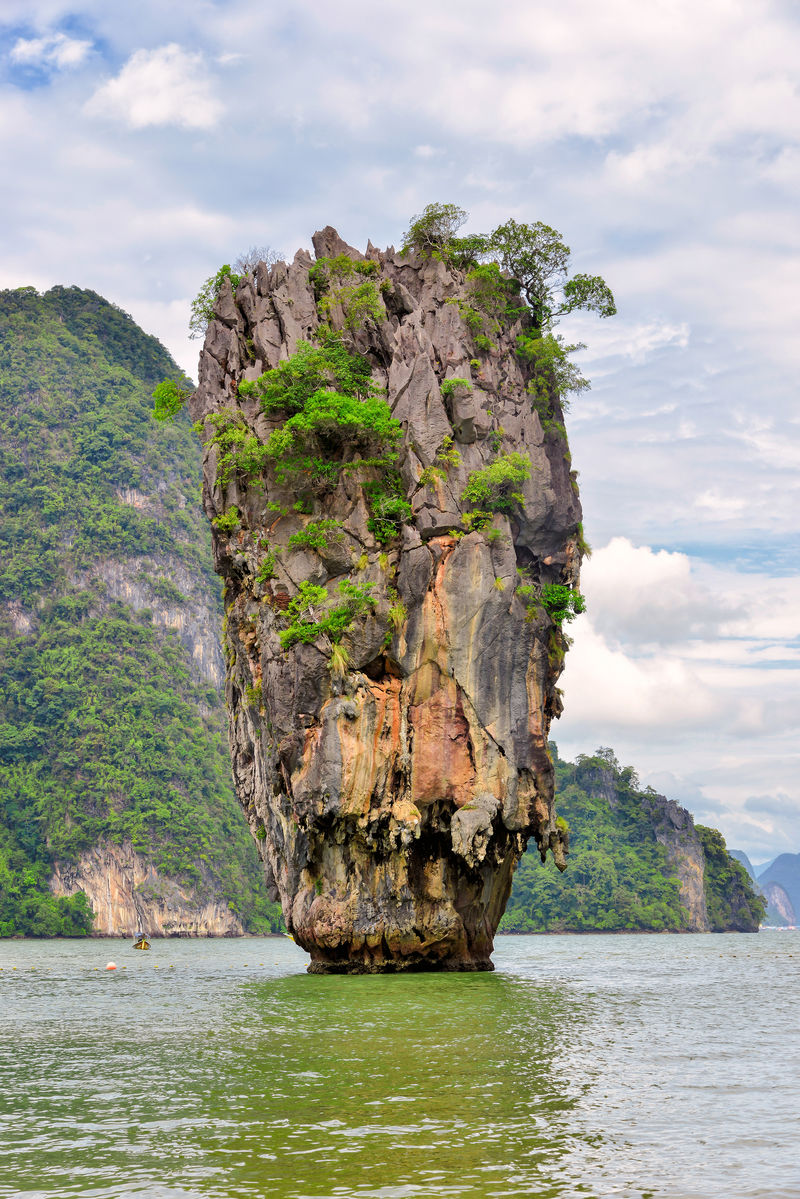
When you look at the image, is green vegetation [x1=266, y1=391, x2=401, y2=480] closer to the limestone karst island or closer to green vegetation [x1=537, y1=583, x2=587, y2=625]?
the limestone karst island

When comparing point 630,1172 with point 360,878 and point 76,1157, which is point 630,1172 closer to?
point 76,1157

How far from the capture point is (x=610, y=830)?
11612 centimetres

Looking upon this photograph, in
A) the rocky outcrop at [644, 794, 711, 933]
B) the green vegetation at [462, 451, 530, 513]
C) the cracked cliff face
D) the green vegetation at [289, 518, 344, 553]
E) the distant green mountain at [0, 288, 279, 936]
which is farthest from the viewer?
the rocky outcrop at [644, 794, 711, 933]

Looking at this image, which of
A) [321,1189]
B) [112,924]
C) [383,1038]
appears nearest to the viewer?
[321,1189]

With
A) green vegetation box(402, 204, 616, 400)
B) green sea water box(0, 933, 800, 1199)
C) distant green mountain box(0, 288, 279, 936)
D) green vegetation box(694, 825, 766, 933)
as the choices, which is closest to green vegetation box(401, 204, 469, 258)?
green vegetation box(402, 204, 616, 400)

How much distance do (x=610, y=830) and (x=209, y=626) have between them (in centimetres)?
5441

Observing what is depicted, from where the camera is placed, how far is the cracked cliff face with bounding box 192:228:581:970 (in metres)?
29.5

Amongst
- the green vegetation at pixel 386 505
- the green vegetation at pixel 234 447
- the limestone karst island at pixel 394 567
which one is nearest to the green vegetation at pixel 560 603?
the limestone karst island at pixel 394 567

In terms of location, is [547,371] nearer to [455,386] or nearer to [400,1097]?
[455,386]

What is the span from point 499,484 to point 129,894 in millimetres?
77335

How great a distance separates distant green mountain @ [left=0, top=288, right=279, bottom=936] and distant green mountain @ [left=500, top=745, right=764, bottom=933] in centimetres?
2855

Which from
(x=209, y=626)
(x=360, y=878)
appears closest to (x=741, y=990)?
(x=360, y=878)

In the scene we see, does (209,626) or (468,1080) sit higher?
(209,626)

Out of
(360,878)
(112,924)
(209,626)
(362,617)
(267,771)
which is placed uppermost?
(209,626)
